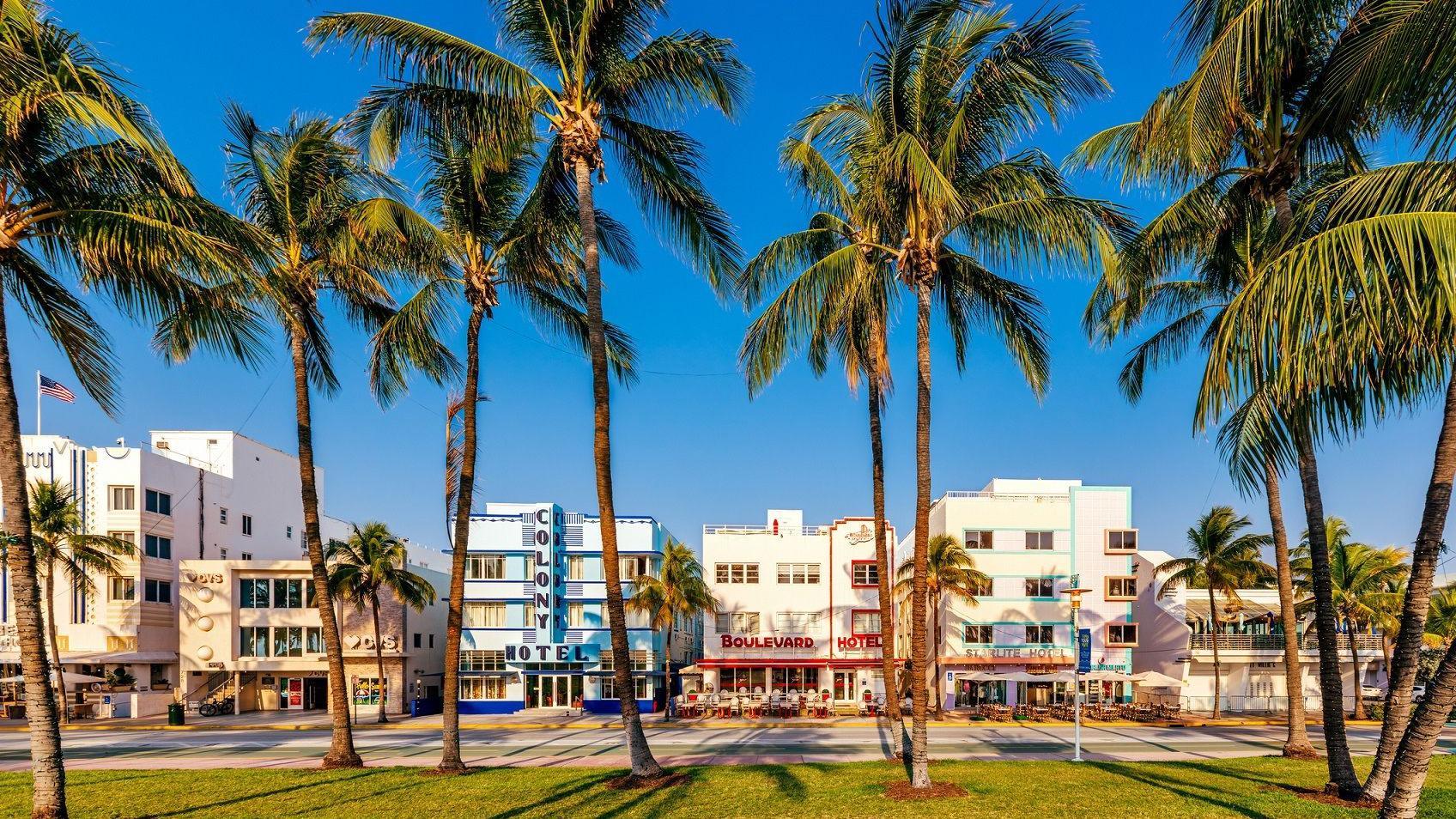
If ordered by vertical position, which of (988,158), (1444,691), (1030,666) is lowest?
(1030,666)

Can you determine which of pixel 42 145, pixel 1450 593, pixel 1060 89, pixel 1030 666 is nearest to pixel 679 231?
pixel 1060 89

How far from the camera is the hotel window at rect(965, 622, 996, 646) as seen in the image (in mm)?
46938

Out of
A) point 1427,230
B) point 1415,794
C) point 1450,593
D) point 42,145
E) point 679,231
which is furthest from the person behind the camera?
point 1450,593

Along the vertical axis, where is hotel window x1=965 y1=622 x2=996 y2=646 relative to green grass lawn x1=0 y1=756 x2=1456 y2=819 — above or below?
below

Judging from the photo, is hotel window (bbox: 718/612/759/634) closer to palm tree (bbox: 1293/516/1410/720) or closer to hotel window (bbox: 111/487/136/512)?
palm tree (bbox: 1293/516/1410/720)

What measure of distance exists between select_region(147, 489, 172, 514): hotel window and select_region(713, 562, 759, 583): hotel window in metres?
30.5

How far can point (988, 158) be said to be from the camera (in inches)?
726

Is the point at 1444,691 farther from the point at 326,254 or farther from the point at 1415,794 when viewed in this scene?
the point at 326,254

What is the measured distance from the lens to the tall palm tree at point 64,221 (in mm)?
11078

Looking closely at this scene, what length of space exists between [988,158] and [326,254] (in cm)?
1532

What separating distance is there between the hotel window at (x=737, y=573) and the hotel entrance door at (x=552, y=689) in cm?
908

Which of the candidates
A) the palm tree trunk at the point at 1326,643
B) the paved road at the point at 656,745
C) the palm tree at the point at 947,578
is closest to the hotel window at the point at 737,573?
the palm tree at the point at 947,578

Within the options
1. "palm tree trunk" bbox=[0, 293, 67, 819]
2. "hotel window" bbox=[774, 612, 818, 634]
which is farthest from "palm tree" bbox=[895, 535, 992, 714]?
"palm tree trunk" bbox=[0, 293, 67, 819]

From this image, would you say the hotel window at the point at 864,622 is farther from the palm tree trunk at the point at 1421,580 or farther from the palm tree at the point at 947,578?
the palm tree trunk at the point at 1421,580
